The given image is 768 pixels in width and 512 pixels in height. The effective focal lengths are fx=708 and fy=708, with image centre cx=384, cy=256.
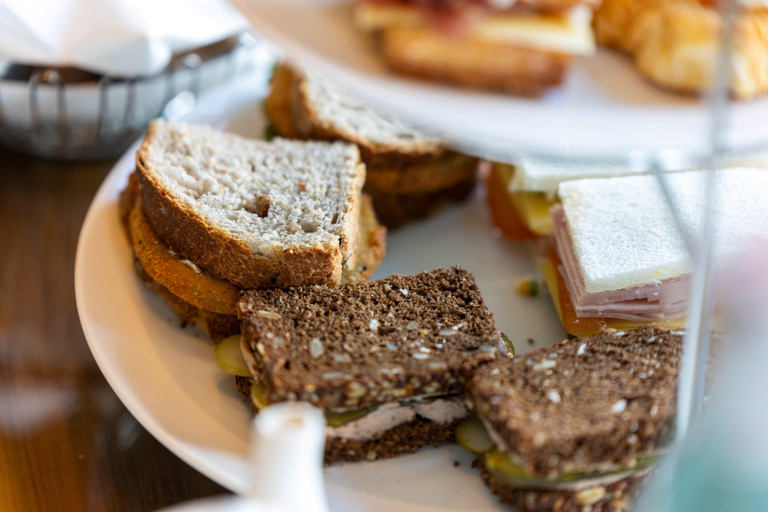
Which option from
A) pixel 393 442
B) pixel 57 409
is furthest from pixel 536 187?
pixel 57 409

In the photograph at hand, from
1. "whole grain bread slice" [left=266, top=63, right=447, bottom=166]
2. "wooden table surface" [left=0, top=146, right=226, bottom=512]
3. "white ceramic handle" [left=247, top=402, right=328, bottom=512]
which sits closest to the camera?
"white ceramic handle" [left=247, top=402, right=328, bottom=512]

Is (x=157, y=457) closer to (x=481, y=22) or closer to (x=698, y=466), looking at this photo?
(x=698, y=466)

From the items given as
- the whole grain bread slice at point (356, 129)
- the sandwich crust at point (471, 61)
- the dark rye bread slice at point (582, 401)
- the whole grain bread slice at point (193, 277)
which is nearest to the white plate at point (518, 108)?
the sandwich crust at point (471, 61)

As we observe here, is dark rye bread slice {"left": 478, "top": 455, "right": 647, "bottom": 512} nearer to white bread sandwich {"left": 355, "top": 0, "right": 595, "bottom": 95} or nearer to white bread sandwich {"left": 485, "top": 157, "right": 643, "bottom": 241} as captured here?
white bread sandwich {"left": 355, "top": 0, "right": 595, "bottom": 95}


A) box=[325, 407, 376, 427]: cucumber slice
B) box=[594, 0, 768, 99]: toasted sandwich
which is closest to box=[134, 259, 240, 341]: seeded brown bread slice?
box=[325, 407, 376, 427]: cucumber slice

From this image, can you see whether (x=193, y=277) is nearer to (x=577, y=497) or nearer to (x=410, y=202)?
(x=410, y=202)

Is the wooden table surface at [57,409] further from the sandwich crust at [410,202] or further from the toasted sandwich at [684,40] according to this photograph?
the toasted sandwich at [684,40]
